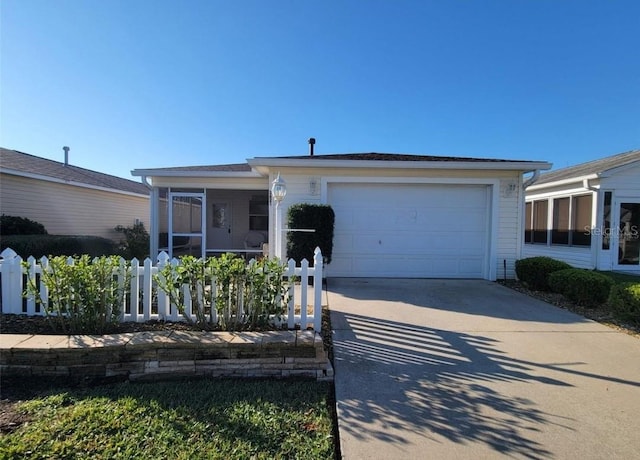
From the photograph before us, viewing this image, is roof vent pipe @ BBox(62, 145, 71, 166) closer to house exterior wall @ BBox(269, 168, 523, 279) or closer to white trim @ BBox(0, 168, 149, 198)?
white trim @ BBox(0, 168, 149, 198)

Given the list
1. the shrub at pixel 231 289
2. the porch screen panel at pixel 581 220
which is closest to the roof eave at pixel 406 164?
the porch screen panel at pixel 581 220

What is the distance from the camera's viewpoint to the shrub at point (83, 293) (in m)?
3.33

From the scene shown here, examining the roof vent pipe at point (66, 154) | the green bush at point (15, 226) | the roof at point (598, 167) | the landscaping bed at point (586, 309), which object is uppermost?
the roof vent pipe at point (66, 154)

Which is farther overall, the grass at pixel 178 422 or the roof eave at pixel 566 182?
the roof eave at pixel 566 182

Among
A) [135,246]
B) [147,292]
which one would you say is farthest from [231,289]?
[135,246]

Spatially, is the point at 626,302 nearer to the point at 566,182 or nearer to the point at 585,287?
the point at 585,287

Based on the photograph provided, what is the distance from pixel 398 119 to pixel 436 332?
997 cm

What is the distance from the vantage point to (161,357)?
2867mm

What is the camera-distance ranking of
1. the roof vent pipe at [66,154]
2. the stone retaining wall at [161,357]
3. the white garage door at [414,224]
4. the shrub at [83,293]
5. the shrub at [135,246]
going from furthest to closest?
the roof vent pipe at [66,154], the shrub at [135,246], the white garage door at [414,224], the shrub at [83,293], the stone retaining wall at [161,357]

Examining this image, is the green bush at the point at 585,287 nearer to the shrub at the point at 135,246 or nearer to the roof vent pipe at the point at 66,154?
the shrub at the point at 135,246

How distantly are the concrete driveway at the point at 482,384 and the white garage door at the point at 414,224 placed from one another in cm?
277

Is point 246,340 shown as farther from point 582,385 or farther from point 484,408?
point 582,385

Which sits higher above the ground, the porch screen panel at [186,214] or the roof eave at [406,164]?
the roof eave at [406,164]

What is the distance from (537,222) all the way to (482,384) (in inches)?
464
